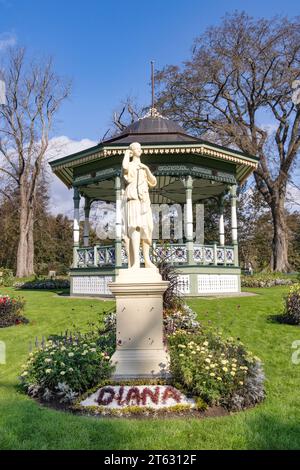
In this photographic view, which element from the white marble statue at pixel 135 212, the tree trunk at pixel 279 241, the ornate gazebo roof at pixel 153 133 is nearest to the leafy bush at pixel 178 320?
the white marble statue at pixel 135 212

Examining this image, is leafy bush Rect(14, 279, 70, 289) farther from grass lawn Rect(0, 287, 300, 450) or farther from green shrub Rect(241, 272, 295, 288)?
grass lawn Rect(0, 287, 300, 450)

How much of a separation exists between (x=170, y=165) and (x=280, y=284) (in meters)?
8.57

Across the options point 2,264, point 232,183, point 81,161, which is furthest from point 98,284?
point 2,264

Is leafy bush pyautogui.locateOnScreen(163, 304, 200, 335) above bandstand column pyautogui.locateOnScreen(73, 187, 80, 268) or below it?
below

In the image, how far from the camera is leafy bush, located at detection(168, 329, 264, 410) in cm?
507

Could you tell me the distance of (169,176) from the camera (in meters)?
14.8

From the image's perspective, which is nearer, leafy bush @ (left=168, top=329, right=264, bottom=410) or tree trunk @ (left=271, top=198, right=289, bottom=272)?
leafy bush @ (left=168, top=329, right=264, bottom=410)

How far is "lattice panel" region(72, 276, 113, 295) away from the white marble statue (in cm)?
777

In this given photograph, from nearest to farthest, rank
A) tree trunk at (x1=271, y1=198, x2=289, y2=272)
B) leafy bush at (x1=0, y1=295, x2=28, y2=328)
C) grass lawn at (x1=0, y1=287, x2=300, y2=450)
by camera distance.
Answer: grass lawn at (x1=0, y1=287, x2=300, y2=450), leafy bush at (x1=0, y1=295, x2=28, y2=328), tree trunk at (x1=271, y1=198, x2=289, y2=272)

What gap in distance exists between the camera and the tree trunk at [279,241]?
23719 mm

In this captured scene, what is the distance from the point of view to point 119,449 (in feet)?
12.5

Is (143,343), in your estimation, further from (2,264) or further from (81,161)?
(2,264)

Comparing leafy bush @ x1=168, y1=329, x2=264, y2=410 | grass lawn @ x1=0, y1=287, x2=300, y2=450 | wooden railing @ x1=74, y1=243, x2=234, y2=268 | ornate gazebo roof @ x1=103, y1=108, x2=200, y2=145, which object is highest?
ornate gazebo roof @ x1=103, y1=108, x2=200, y2=145

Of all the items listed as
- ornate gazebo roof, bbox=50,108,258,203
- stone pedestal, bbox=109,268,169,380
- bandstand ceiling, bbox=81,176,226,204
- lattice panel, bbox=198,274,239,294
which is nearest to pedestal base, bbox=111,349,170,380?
stone pedestal, bbox=109,268,169,380
